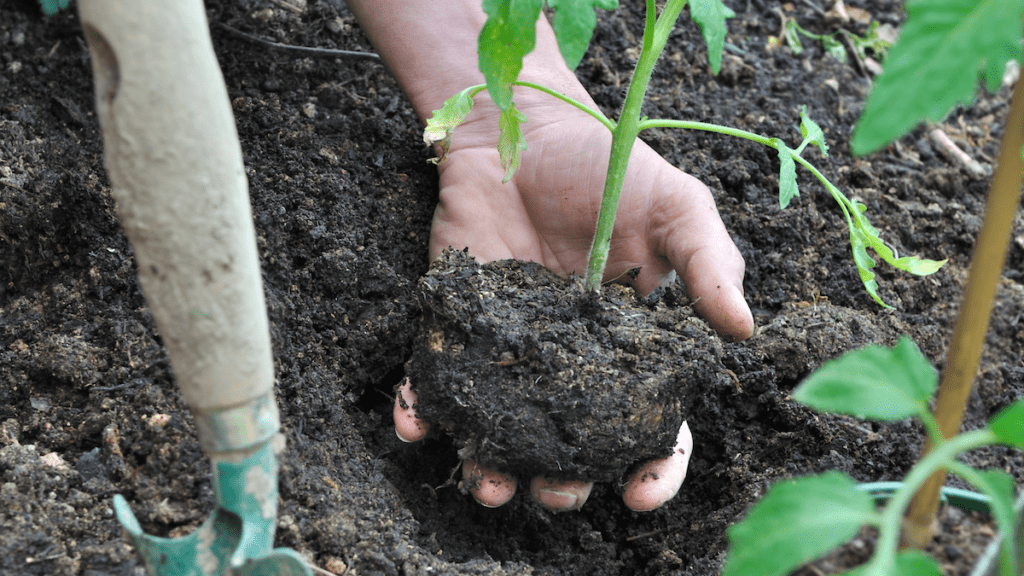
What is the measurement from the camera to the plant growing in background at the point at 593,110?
104 cm

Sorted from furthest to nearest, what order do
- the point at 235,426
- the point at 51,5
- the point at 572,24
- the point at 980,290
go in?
1. the point at 51,5
2. the point at 572,24
3. the point at 235,426
4. the point at 980,290

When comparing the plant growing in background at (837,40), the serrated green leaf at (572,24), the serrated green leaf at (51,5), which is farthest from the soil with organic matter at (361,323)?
the serrated green leaf at (572,24)

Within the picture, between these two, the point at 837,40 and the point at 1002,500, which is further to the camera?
the point at 837,40

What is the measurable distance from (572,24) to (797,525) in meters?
0.73

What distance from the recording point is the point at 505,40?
1142 millimetres

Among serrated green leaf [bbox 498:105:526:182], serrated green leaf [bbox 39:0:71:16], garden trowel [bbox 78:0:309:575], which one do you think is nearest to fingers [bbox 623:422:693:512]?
serrated green leaf [bbox 498:105:526:182]

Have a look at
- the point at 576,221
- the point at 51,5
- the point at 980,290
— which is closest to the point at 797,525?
the point at 980,290

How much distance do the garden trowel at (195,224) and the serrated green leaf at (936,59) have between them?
2.21 ft

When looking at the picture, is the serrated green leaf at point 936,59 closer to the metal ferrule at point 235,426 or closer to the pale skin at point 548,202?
the metal ferrule at point 235,426

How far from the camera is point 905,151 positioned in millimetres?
2498

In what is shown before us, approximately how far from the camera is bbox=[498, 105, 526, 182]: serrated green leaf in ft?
4.75

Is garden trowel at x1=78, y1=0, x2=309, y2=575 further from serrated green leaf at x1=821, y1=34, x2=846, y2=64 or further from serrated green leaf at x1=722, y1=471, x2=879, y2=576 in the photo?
serrated green leaf at x1=821, y1=34, x2=846, y2=64

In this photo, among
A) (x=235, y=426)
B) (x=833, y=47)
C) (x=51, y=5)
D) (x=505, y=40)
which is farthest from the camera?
(x=833, y=47)

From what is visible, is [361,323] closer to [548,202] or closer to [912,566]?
[548,202]
